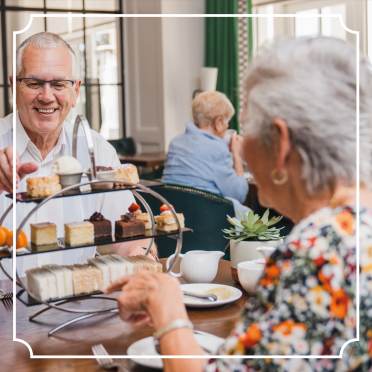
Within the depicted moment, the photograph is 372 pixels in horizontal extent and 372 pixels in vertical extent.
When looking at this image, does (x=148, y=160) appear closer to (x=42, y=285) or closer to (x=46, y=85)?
(x=46, y=85)

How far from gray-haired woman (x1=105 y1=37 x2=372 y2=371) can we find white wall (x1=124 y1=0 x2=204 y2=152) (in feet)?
17.0

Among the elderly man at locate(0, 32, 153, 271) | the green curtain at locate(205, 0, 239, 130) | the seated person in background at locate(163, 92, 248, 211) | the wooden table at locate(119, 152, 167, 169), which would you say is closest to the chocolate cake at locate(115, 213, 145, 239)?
the elderly man at locate(0, 32, 153, 271)

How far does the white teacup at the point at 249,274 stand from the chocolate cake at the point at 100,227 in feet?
1.26

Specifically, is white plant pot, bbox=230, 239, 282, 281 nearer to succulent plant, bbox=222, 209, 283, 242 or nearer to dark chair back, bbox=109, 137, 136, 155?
succulent plant, bbox=222, 209, 283, 242

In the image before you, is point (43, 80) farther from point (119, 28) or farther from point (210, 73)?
point (119, 28)

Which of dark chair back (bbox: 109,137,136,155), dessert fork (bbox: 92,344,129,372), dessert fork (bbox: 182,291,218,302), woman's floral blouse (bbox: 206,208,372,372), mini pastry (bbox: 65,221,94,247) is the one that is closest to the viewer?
woman's floral blouse (bbox: 206,208,372,372)

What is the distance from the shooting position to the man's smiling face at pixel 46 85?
1713mm

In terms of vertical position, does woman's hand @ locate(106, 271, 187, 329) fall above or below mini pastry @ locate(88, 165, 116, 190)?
below

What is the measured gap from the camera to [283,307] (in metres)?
0.96

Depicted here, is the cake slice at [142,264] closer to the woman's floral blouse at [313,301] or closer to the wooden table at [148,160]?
the woman's floral blouse at [313,301]

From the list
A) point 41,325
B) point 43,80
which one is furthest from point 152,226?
point 43,80

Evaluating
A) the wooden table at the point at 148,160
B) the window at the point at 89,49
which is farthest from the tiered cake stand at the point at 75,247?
the window at the point at 89,49

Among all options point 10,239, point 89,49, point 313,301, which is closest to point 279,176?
point 313,301

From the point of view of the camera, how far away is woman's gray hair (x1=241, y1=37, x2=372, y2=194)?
3.24ft
